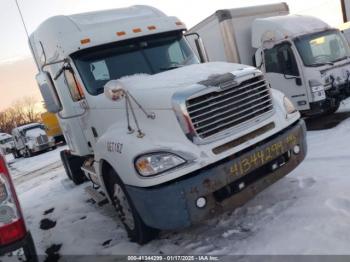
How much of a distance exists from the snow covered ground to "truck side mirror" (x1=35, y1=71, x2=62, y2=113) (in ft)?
6.24

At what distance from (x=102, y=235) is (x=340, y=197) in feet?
10.4

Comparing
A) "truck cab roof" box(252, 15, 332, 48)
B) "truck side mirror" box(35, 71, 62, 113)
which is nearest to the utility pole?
"truck cab roof" box(252, 15, 332, 48)

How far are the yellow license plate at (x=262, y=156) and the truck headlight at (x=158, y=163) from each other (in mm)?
621

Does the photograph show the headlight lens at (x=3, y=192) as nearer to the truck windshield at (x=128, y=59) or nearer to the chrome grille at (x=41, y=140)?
the truck windshield at (x=128, y=59)

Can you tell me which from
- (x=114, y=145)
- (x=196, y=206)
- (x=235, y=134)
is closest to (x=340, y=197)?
(x=235, y=134)

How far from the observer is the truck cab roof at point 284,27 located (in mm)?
10109

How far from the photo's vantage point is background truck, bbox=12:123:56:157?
26797 millimetres

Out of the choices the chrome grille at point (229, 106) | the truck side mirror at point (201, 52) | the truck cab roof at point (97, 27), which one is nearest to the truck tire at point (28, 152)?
the truck cab roof at point (97, 27)

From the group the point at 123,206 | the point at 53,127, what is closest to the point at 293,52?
the point at 123,206

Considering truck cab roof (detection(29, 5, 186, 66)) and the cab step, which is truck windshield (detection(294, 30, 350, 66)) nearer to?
truck cab roof (detection(29, 5, 186, 66))

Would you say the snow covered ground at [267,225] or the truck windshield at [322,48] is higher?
the truck windshield at [322,48]

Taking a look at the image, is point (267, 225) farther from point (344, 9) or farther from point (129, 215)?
point (344, 9)

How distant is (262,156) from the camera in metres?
4.40

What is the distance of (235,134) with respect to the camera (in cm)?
434
